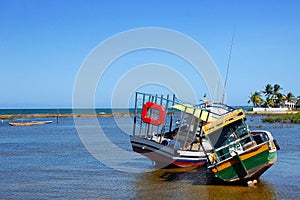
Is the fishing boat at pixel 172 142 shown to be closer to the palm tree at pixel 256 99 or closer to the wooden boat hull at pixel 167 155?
the wooden boat hull at pixel 167 155

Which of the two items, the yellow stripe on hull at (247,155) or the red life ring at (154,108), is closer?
the yellow stripe on hull at (247,155)

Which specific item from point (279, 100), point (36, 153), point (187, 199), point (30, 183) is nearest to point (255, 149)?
point (187, 199)

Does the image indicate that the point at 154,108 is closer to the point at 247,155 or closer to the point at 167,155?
the point at 167,155

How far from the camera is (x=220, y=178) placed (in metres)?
15.3

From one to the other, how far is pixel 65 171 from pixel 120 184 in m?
4.29

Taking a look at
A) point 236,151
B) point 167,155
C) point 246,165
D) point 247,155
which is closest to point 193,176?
point 167,155

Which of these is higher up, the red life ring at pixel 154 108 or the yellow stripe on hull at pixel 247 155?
the red life ring at pixel 154 108

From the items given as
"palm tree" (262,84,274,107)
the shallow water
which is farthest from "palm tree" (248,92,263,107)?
the shallow water

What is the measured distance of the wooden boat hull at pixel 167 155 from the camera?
60.1 feet

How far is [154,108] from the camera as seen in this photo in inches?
759

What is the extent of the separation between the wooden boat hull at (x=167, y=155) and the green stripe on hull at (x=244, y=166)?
350 cm

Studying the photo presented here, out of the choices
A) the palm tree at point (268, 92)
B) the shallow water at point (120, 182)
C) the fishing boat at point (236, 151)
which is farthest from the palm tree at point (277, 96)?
the fishing boat at point (236, 151)

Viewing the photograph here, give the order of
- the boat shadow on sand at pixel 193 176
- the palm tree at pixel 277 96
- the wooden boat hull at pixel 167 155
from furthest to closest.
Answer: the palm tree at pixel 277 96 → the wooden boat hull at pixel 167 155 → the boat shadow on sand at pixel 193 176

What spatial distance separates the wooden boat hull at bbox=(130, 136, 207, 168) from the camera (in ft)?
60.1
